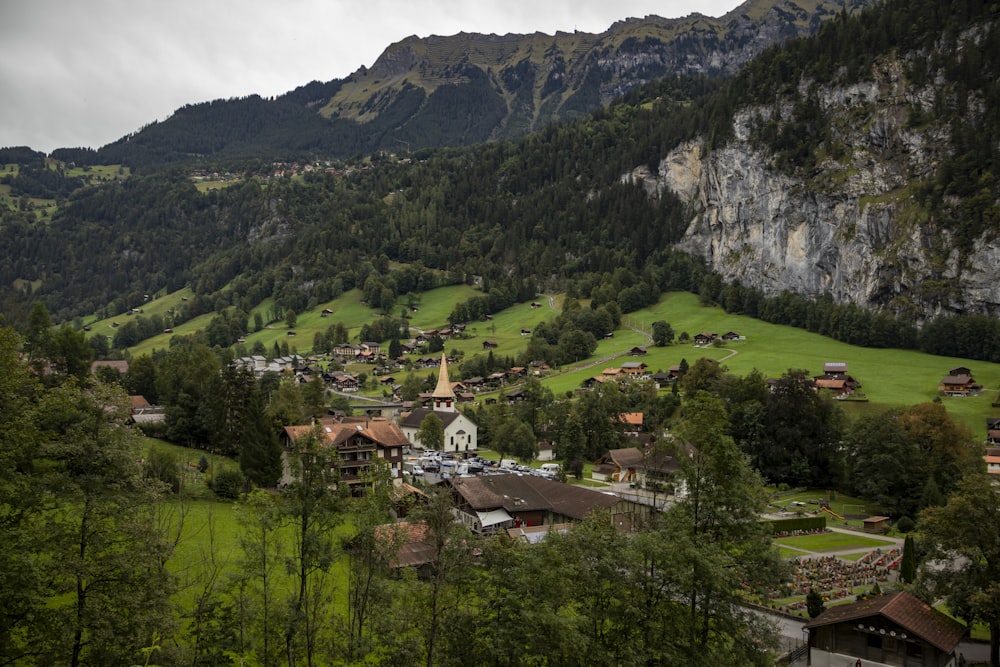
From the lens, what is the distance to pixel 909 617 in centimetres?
2920

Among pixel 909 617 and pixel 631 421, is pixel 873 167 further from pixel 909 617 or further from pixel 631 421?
pixel 909 617

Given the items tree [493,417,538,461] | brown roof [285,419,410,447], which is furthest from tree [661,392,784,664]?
tree [493,417,538,461]

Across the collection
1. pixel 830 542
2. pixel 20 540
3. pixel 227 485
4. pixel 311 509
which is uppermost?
pixel 20 540

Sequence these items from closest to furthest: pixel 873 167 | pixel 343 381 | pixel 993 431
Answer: pixel 993 431, pixel 343 381, pixel 873 167

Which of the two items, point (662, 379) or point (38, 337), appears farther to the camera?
point (662, 379)

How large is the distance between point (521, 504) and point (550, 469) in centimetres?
1997

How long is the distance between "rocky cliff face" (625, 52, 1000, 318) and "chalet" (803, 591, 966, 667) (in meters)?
105

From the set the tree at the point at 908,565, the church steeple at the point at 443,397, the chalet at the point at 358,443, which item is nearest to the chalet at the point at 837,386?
the church steeple at the point at 443,397

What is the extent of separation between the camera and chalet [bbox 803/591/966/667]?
2858 cm

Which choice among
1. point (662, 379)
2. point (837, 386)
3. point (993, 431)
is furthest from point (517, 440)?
point (993, 431)

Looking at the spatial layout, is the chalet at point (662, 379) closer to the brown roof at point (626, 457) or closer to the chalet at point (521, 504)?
the brown roof at point (626, 457)

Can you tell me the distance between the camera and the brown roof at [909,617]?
28.4 meters

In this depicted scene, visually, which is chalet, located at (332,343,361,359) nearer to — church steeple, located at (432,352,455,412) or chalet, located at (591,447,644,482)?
church steeple, located at (432,352,455,412)

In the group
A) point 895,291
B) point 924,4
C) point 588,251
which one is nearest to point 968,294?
point 895,291
